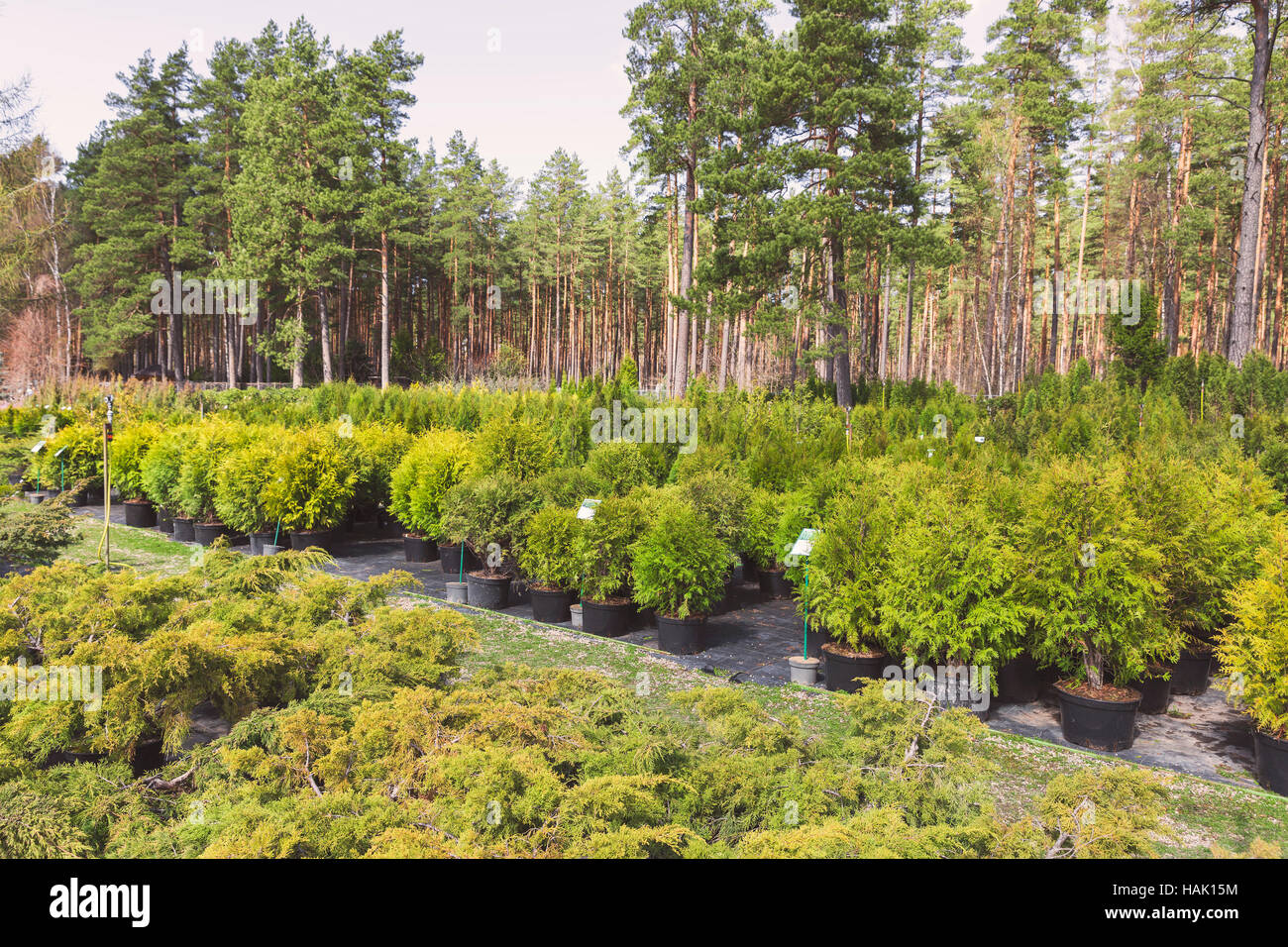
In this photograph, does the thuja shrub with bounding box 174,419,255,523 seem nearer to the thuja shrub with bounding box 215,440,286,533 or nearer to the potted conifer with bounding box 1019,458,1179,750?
the thuja shrub with bounding box 215,440,286,533

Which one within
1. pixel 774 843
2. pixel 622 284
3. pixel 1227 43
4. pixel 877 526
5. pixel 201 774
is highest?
pixel 1227 43

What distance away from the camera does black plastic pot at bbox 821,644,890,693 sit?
6004 millimetres

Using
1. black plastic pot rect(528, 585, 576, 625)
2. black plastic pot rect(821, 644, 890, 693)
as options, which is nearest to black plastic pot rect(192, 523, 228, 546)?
black plastic pot rect(528, 585, 576, 625)

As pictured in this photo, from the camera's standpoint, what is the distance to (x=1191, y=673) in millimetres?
6395

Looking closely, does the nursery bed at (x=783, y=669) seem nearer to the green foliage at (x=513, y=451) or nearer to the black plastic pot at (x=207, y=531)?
the black plastic pot at (x=207, y=531)

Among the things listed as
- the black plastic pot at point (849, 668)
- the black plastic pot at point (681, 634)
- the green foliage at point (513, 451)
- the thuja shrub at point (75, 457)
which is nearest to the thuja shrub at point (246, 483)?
the green foliage at point (513, 451)

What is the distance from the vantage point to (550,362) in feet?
185

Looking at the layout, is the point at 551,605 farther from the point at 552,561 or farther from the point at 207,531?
the point at 207,531

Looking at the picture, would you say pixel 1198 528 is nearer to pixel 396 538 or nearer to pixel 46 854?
pixel 46 854

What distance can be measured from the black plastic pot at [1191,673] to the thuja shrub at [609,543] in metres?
4.73

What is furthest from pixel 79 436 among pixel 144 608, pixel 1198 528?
pixel 1198 528

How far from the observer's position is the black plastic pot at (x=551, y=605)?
25.9 ft

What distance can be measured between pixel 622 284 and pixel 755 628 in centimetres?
4800

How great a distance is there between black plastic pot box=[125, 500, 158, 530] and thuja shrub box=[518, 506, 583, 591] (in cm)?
868
